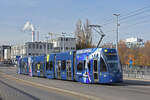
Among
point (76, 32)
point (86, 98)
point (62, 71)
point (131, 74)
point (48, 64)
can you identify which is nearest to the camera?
point (86, 98)

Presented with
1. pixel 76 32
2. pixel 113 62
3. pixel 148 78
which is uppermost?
pixel 76 32

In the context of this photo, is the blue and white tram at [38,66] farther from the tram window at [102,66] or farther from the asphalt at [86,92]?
the tram window at [102,66]

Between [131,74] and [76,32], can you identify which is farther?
[76,32]

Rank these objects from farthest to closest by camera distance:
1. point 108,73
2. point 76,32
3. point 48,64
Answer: point 76,32, point 48,64, point 108,73

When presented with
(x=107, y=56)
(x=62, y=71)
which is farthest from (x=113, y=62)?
(x=62, y=71)

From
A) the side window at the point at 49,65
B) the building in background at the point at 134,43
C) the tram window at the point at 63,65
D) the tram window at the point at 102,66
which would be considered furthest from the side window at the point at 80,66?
the building in background at the point at 134,43

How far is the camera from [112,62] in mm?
21281

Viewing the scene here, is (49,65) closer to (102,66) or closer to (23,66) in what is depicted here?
(102,66)

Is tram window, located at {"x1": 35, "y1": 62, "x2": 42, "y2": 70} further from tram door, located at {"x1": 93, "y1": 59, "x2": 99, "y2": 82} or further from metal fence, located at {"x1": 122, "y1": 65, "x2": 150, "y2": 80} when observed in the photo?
tram door, located at {"x1": 93, "y1": 59, "x2": 99, "y2": 82}

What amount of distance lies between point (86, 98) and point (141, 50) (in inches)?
2530

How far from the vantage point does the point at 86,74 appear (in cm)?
2291

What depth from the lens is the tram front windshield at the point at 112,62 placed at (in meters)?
21.0

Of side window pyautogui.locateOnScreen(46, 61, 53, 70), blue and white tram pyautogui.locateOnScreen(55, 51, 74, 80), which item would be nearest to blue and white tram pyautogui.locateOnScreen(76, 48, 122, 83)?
blue and white tram pyautogui.locateOnScreen(55, 51, 74, 80)

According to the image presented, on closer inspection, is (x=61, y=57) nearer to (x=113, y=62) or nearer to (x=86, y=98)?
(x=113, y=62)
